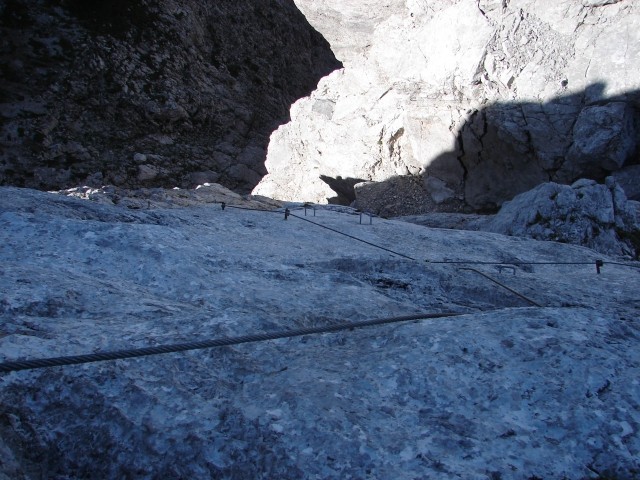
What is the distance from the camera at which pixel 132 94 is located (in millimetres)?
15414

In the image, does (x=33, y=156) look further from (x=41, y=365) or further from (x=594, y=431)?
(x=594, y=431)

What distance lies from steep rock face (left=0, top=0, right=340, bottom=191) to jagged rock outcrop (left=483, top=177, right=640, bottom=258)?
1097 cm

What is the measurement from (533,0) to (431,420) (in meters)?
11.4

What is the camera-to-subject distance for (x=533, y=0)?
1042cm

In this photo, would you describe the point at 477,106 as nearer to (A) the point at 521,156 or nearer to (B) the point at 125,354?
(A) the point at 521,156

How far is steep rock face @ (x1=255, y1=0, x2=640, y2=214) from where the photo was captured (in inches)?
380

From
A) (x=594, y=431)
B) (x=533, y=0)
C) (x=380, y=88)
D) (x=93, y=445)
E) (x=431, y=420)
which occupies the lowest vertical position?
(x=93, y=445)

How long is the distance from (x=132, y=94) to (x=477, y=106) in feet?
35.7

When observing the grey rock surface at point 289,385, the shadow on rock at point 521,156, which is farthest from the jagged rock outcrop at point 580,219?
the grey rock surface at point 289,385

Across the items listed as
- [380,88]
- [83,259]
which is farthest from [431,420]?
[380,88]

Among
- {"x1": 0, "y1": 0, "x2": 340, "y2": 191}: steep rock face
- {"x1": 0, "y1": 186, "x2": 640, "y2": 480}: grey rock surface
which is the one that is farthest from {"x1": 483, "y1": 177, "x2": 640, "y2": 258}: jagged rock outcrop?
{"x1": 0, "y1": 0, "x2": 340, "y2": 191}: steep rock face

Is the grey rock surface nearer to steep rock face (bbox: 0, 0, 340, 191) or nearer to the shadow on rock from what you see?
the shadow on rock

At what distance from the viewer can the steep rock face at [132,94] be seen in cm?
1410

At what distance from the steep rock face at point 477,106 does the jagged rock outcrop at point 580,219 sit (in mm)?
2548
